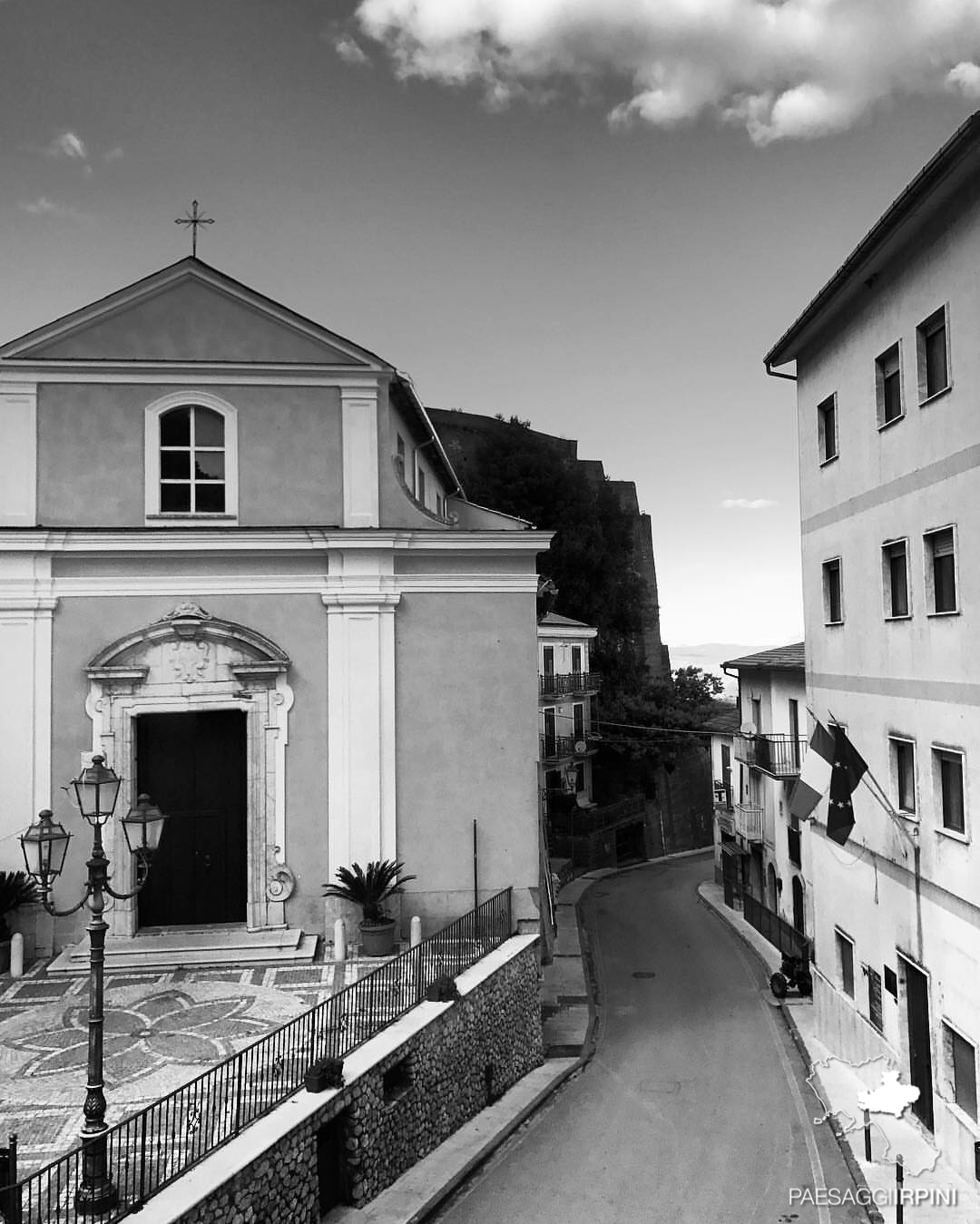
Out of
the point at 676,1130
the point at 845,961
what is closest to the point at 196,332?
the point at 676,1130

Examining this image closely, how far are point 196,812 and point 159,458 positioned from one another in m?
6.03

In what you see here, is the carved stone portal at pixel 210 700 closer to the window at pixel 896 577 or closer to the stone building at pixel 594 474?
the window at pixel 896 577

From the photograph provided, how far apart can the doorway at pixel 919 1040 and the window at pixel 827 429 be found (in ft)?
27.2

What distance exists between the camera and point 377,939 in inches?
607

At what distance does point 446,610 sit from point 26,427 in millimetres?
7587

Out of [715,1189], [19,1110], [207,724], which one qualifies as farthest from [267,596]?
A: [715,1189]

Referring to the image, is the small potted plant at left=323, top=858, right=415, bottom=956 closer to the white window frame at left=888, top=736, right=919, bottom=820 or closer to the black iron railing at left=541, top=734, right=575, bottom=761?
the white window frame at left=888, top=736, right=919, bottom=820

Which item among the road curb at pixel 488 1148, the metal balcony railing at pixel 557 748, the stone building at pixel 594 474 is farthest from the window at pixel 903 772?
the stone building at pixel 594 474

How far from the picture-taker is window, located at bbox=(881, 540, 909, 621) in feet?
46.4

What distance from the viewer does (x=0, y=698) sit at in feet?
52.4

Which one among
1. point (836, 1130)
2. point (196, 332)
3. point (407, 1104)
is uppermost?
point (196, 332)

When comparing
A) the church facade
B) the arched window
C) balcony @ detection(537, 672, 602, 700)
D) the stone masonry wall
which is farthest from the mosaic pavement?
balcony @ detection(537, 672, 602, 700)

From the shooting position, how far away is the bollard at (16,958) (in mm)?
14797

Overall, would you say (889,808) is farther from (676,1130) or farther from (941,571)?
(676,1130)
